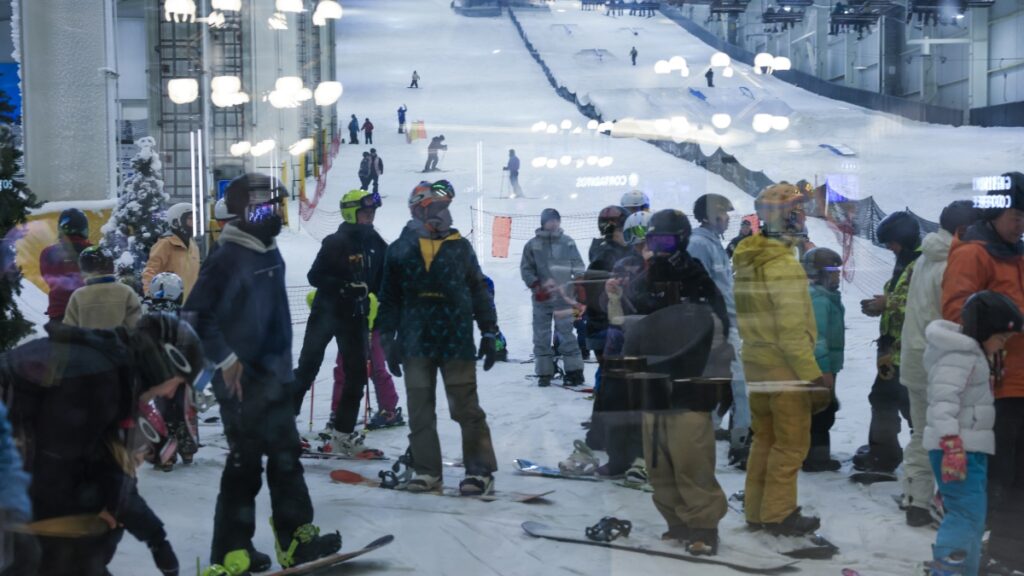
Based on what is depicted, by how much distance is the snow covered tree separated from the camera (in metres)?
8.12

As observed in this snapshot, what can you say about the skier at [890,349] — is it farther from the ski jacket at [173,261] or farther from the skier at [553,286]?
the ski jacket at [173,261]

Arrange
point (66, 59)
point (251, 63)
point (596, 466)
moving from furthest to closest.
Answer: point (66, 59)
point (251, 63)
point (596, 466)

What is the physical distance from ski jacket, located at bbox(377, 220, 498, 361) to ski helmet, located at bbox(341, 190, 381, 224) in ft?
3.03

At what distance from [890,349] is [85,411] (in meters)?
3.36

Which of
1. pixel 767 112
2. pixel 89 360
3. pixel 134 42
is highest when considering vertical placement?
pixel 134 42

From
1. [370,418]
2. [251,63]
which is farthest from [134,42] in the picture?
[370,418]

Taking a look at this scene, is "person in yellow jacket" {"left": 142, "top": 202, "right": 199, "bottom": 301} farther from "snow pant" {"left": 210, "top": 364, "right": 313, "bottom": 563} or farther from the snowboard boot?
the snowboard boot

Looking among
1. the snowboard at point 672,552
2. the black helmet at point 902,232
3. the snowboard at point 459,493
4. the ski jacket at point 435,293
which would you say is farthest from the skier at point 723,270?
the snowboard at point 672,552

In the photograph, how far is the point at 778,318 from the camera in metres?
3.75

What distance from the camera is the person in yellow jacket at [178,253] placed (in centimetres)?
543

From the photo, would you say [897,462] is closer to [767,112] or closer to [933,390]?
[933,390]

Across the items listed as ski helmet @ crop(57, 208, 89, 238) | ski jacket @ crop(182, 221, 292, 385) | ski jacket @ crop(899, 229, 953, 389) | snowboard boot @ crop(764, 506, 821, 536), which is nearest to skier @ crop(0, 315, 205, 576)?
ski jacket @ crop(182, 221, 292, 385)

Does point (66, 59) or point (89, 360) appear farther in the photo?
point (66, 59)

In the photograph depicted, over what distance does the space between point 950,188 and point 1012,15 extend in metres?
6.70
